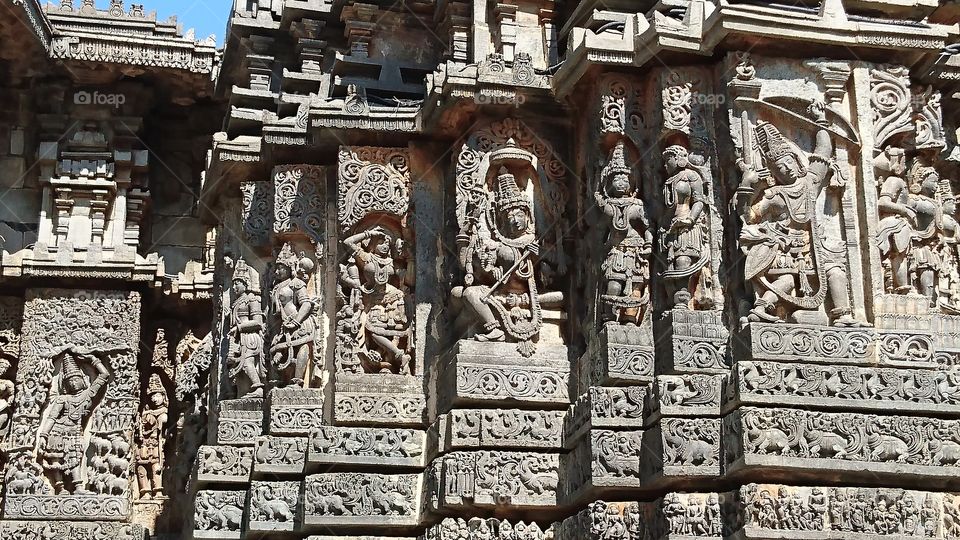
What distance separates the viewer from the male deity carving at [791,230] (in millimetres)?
8742

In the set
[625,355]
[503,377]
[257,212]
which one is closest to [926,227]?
[625,355]

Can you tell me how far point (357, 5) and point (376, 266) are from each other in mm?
2565

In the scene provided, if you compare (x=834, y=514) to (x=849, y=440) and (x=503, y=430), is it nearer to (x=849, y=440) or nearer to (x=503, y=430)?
(x=849, y=440)

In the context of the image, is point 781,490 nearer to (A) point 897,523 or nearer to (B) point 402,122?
(A) point 897,523

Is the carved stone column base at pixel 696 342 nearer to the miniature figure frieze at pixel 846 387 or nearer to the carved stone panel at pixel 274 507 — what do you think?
the miniature figure frieze at pixel 846 387

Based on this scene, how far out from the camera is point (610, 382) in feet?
30.3

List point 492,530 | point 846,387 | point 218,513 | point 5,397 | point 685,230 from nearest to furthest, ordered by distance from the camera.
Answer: point 846,387 < point 685,230 < point 492,530 < point 218,513 < point 5,397

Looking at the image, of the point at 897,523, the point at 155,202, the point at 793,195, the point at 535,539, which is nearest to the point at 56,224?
the point at 155,202

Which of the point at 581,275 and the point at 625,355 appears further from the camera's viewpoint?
the point at 581,275

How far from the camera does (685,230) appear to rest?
9195 millimetres

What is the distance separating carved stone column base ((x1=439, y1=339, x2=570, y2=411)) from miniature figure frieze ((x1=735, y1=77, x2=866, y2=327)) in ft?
5.59

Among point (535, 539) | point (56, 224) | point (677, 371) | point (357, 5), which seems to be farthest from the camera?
point (56, 224)

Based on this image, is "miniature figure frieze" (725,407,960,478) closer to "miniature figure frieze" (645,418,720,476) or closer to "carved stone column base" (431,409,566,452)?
"miniature figure frieze" (645,418,720,476)

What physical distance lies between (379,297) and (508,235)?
1.26 meters
